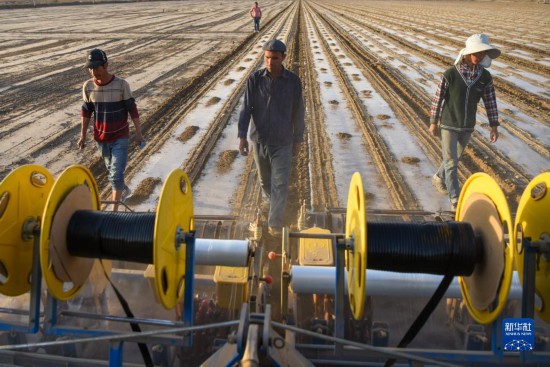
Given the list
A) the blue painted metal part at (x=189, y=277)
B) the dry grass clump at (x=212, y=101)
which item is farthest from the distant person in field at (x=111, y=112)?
the dry grass clump at (x=212, y=101)

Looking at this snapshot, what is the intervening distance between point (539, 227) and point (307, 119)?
673 centimetres

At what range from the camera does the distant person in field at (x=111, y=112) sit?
197 inches

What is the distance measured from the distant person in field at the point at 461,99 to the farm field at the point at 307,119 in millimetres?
734

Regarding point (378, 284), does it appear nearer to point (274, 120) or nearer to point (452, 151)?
point (274, 120)

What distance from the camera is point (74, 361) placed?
10.8 ft

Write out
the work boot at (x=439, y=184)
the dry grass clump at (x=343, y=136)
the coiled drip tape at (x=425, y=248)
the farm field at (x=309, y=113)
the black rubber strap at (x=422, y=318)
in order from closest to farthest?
the black rubber strap at (x=422, y=318) < the coiled drip tape at (x=425, y=248) < the work boot at (x=439, y=184) < the farm field at (x=309, y=113) < the dry grass clump at (x=343, y=136)

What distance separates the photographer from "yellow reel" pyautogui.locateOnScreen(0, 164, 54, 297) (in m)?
2.99

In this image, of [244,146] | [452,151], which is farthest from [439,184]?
[244,146]

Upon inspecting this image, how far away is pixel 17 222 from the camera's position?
10.1 ft

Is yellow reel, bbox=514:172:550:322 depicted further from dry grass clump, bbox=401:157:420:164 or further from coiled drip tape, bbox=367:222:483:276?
dry grass clump, bbox=401:157:420:164

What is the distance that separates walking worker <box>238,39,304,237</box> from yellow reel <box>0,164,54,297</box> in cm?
211

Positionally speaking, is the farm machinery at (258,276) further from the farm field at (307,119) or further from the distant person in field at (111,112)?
the distant person in field at (111,112)

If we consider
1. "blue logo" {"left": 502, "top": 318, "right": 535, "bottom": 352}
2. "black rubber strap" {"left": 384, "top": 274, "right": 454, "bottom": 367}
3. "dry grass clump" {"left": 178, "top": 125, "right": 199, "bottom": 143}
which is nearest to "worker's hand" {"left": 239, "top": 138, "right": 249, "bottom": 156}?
"black rubber strap" {"left": 384, "top": 274, "right": 454, "bottom": 367}

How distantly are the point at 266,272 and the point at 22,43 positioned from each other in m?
19.7
